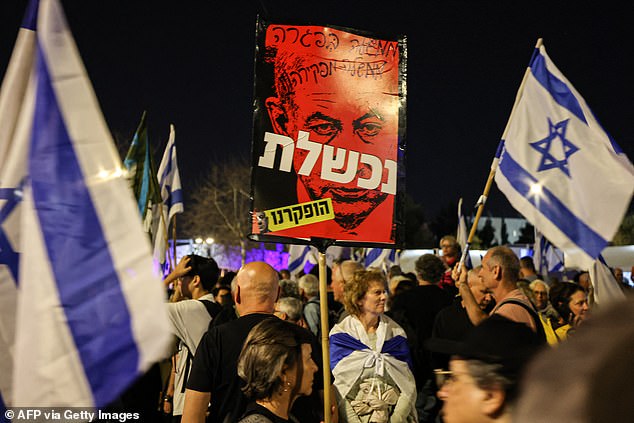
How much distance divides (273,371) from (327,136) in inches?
80.5

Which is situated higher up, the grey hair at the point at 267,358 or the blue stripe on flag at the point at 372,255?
the grey hair at the point at 267,358

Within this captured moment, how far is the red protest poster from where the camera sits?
498 cm

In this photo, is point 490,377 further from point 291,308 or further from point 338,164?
point 291,308

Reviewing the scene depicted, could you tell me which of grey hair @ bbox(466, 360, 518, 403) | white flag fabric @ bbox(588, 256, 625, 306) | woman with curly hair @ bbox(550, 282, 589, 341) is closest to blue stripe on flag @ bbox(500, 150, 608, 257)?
white flag fabric @ bbox(588, 256, 625, 306)

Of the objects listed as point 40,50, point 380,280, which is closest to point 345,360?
point 380,280

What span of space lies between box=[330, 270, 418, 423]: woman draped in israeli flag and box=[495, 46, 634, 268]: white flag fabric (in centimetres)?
158

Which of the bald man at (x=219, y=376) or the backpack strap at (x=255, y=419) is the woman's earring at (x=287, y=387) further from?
the bald man at (x=219, y=376)

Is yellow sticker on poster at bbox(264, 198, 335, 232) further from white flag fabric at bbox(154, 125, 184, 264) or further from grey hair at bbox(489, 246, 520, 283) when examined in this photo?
white flag fabric at bbox(154, 125, 184, 264)

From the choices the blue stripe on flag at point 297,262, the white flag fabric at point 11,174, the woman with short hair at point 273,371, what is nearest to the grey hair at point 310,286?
the woman with short hair at point 273,371

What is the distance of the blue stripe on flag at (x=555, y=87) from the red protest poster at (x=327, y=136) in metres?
2.04

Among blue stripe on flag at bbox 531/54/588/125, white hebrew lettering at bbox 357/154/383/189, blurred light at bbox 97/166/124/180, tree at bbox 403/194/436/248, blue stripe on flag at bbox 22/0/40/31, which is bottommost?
tree at bbox 403/194/436/248

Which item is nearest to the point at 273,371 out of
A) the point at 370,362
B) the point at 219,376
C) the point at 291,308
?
the point at 219,376

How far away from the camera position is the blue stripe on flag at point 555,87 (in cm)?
650

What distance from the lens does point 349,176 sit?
16.9ft
